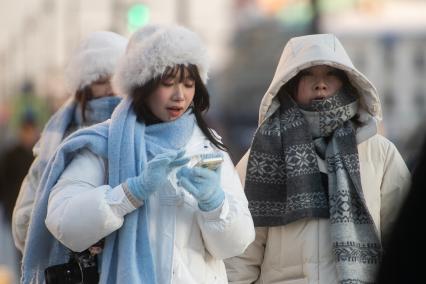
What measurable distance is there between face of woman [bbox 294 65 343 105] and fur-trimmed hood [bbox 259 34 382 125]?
0.19 ft

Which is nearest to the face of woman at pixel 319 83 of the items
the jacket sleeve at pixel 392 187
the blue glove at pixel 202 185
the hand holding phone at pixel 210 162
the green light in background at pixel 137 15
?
the jacket sleeve at pixel 392 187

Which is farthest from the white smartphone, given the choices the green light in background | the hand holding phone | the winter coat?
the green light in background

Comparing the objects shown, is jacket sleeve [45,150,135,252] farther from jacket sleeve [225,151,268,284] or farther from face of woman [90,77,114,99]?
face of woman [90,77,114,99]

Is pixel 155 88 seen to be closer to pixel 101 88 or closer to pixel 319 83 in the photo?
pixel 319 83

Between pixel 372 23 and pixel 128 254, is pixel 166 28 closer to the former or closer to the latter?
pixel 128 254

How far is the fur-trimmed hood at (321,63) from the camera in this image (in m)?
5.11

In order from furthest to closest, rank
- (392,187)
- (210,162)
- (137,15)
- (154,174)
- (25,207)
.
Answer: (137,15) < (25,207) < (392,187) < (210,162) < (154,174)

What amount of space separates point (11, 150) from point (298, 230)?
6801 millimetres

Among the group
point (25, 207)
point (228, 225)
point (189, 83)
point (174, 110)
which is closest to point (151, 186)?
point (228, 225)

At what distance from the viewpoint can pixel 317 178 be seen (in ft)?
16.7

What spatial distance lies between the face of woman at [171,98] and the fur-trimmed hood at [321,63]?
0.66m

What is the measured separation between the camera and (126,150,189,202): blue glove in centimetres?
425

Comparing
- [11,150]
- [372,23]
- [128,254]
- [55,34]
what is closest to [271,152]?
[128,254]

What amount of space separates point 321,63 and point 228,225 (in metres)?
1.04
